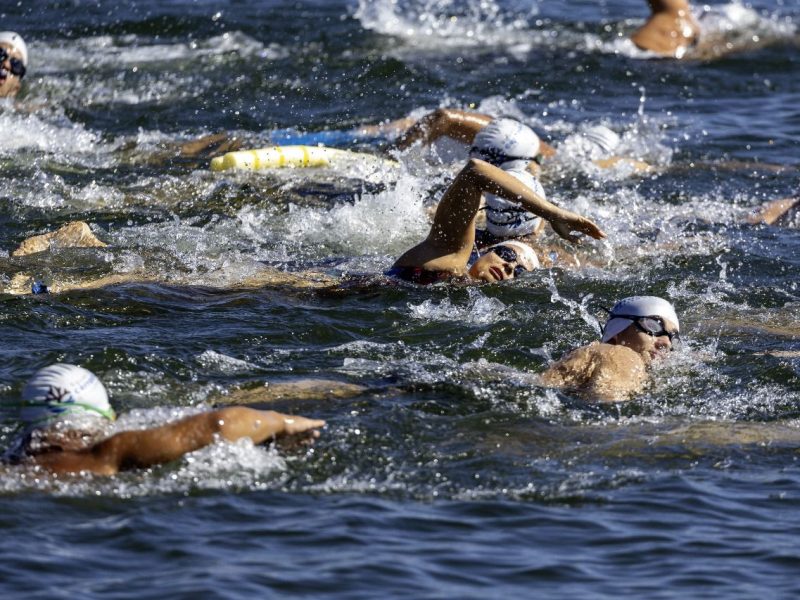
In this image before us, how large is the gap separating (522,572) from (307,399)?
210 centimetres

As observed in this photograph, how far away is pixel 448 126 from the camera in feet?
44.1

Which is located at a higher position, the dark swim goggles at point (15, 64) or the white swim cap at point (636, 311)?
the dark swim goggles at point (15, 64)

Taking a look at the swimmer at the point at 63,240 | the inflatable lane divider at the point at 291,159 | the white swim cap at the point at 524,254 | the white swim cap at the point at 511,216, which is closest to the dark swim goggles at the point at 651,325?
the white swim cap at the point at 524,254

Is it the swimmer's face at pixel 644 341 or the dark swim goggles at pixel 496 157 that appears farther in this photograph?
the dark swim goggles at pixel 496 157

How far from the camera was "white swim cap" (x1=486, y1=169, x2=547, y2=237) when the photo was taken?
35.2 feet

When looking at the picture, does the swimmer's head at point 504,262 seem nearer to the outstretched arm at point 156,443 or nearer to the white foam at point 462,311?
the white foam at point 462,311

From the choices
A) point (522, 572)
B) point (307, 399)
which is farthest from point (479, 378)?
point (522, 572)

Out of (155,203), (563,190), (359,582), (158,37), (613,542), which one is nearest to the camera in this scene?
(359,582)

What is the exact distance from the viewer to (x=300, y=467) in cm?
721

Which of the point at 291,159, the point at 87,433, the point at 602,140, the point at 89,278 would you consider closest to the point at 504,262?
the point at 89,278

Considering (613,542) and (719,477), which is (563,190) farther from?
(613,542)

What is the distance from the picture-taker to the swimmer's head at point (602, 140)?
14538 millimetres

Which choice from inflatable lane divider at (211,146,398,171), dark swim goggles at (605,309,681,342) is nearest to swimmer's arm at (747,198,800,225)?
inflatable lane divider at (211,146,398,171)

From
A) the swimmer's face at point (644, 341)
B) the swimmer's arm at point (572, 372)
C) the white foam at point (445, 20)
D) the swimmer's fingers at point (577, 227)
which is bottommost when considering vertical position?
the swimmer's arm at point (572, 372)
